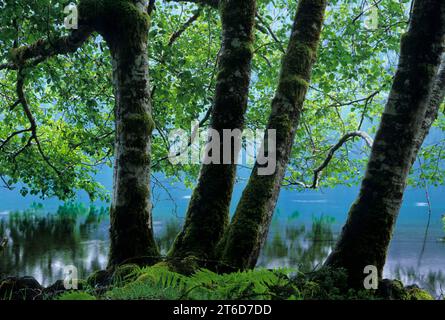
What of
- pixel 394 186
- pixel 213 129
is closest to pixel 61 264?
→ pixel 213 129

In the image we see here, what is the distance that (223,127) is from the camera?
5281mm

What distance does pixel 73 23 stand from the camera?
572 centimetres

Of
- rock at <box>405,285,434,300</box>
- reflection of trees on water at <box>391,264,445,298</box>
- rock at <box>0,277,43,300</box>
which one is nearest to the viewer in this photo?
rock at <box>0,277,43,300</box>

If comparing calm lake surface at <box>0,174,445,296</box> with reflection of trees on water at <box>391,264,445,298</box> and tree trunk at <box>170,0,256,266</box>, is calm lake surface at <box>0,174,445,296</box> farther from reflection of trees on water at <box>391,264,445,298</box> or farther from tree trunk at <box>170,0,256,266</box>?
tree trunk at <box>170,0,256,266</box>

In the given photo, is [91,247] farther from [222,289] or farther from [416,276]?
[222,289]

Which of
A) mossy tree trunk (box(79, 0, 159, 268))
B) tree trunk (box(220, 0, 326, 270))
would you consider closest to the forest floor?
tree trunk (box(220, 0, 326, 270))

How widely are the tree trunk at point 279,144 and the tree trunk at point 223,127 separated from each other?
0.29m

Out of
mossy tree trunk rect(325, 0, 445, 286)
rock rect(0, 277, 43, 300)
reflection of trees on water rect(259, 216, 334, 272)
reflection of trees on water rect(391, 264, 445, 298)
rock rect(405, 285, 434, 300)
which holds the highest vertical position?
mossy tree trunk rect(325, 0, 445, 286)

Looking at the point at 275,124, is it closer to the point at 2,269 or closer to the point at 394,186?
the point at 394,186

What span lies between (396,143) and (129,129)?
300 centimetres

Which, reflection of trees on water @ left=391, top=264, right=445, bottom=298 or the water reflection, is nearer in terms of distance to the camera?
reflection of trees on water @ left=391, top=264, right=445, bottom=298

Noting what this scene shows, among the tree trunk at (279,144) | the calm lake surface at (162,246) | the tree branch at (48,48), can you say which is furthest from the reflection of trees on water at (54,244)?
the tree trunk at (279,144)

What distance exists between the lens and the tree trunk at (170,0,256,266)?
5.20 m

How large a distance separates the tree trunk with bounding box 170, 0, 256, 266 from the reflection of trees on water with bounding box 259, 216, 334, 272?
40.6 feet
